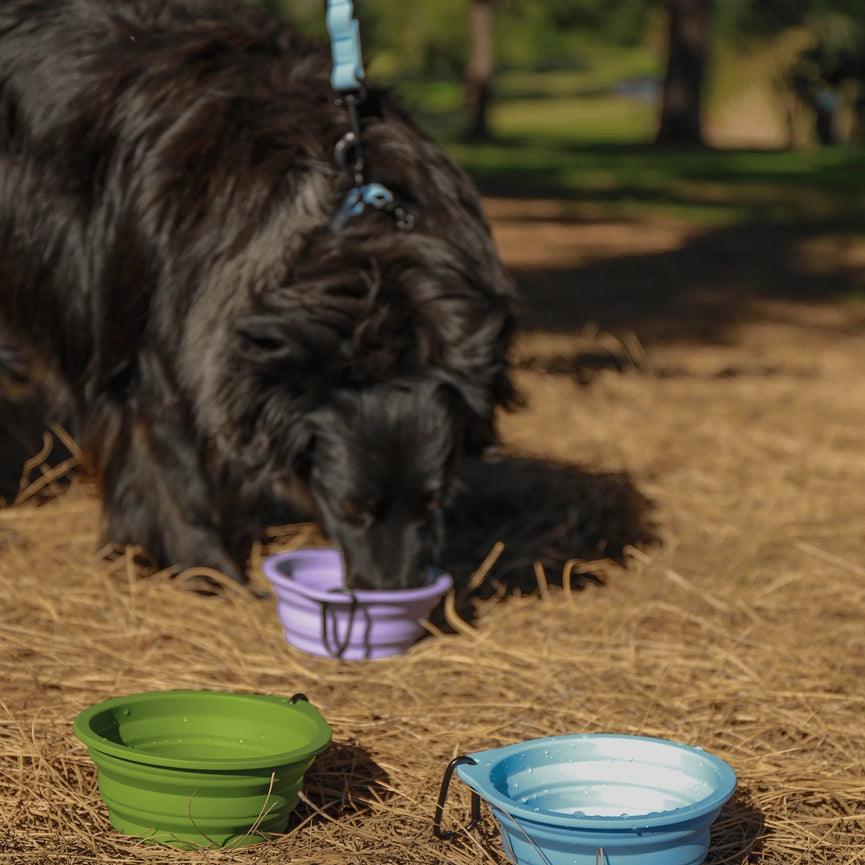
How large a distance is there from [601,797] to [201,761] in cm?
70

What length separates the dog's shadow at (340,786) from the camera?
2393 millimetres

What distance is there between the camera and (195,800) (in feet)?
7.04

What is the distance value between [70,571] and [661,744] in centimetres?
220

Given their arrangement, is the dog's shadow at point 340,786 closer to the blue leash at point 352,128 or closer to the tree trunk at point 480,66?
the blue leash at point 352,128

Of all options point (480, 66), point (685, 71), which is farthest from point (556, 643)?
point (480, 66)

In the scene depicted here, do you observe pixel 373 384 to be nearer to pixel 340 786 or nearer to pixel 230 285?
pixel 230 285

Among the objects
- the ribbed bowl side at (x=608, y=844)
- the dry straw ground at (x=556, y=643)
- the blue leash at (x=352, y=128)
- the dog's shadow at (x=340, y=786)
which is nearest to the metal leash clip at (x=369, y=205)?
the blue leash at (x=352, y=128)

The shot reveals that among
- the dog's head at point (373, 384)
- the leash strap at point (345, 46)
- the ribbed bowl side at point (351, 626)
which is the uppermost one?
the leash strap at point (345, 46)

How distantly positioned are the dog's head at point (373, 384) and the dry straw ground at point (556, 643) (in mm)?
373

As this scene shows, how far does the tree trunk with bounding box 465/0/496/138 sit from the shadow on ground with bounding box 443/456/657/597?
21.3 metres

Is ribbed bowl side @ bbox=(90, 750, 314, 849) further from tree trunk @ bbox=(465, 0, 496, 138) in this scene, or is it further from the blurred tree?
the blurred tree

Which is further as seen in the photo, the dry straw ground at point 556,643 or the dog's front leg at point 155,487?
the dog's front leg at point 155,487

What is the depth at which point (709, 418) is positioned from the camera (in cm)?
603

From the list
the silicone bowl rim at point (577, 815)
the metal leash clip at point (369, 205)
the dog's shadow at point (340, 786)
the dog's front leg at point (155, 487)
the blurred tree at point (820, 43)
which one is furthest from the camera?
the blurred tree at point (820, 43)
